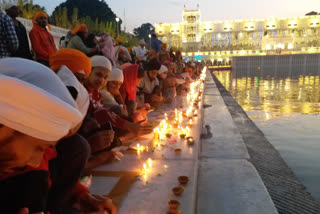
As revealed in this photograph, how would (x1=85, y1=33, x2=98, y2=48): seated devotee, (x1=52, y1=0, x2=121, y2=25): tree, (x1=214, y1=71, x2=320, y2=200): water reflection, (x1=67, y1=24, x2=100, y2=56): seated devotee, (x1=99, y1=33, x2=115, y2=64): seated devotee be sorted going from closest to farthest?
(x1=214, y1=71, x2=320, y2=200): water reflection → (x1=67, y1=24, x2=100, y2=56): seated devotee → (x1=85, y1=33, x2=98, y2=48): seated devotee → (x1=99, y1=33, x2=115, y2=64): seated devotee → (x1=52, y1=0, x2=121, y2=25): tree

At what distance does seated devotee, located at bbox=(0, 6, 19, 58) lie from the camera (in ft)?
11.1

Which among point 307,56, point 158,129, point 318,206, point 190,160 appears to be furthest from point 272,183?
point 307,56

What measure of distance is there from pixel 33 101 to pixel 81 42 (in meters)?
3.89

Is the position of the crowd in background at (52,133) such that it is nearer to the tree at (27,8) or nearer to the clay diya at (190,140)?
the clay diya at (190,140)

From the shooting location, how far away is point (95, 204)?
152 centimetres

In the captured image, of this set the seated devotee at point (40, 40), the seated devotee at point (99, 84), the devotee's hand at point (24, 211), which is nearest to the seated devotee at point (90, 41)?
the seated devotee at point (40, 40)

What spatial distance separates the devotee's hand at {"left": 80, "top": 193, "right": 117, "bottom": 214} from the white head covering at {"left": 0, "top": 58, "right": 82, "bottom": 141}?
24.4 inches

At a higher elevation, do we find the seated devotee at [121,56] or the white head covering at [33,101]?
the seated devotee at [121,56]

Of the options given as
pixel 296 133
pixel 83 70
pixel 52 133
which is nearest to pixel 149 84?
pixel 296 133

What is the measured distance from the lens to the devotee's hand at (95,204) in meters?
1.51

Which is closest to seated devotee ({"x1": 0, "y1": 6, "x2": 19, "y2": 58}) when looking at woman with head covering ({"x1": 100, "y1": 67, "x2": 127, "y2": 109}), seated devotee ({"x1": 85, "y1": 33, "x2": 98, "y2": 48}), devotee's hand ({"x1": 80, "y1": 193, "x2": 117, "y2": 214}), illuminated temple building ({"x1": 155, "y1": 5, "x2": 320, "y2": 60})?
woman with head covering ({"x1": 100, "y1": 67, "x2": 127, "y2": 109})

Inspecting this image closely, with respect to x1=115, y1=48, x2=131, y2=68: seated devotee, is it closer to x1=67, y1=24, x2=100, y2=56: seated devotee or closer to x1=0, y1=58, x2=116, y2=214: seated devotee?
x1=67, y1=24, x2=100, y2=56: seated devotee

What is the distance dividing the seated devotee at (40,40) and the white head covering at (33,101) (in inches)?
139

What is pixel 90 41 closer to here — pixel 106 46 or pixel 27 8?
pixel 106 46
